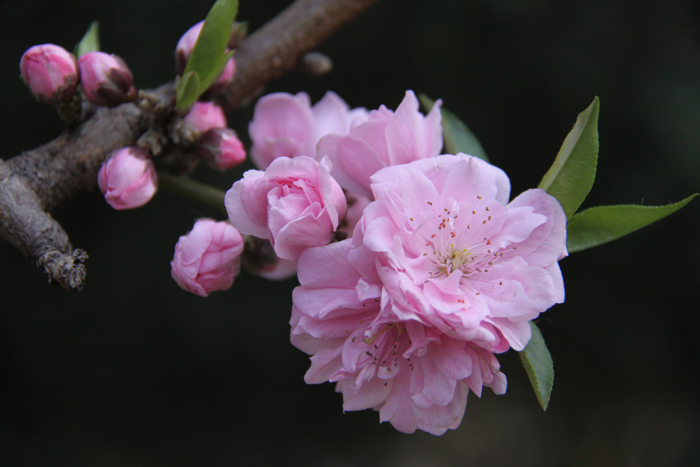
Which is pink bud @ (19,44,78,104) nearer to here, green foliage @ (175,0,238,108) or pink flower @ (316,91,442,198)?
green foliage @ (175,0,238,108)

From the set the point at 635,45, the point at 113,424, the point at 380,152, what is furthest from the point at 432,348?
the point at 113,424

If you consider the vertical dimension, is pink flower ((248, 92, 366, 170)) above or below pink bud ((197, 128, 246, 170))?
below

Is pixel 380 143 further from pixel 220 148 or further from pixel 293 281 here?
pixel 293 281

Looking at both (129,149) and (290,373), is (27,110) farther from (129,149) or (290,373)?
(290,373)

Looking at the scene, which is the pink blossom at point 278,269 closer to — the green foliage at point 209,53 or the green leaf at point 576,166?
the green foliage at point 209,53

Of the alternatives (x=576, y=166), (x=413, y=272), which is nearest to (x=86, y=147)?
(x=413, y=272)

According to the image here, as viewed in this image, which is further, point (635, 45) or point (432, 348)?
point (635, 45)

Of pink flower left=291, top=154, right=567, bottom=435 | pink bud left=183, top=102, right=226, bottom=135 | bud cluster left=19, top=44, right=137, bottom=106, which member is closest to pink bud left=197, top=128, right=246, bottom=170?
pink bud left=183, top=102, right=226, bottom=135
